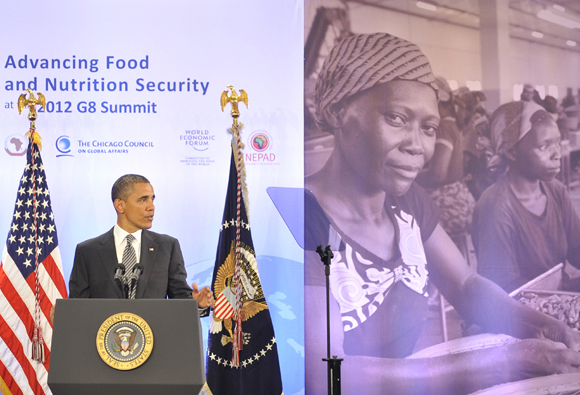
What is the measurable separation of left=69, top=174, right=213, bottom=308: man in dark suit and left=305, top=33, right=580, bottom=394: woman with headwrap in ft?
4.63

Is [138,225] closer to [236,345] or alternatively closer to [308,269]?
[236,345]

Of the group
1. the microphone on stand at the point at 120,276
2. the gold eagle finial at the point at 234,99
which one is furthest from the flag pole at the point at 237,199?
the microphone on stand at the point at 120,276

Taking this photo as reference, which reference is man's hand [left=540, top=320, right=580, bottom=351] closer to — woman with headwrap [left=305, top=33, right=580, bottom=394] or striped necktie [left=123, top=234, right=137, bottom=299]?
woman with headwrap [left=305, top=33, right=580, bottom=394]

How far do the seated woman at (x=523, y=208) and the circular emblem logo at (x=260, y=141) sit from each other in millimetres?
1892

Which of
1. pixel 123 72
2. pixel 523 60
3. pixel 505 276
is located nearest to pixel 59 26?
pixel 123 72

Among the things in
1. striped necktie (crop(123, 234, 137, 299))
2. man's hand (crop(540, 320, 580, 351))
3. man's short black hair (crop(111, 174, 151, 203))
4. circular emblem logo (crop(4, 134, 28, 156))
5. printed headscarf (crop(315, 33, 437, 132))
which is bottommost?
man's hand (crop(540, 320, 580, 351))

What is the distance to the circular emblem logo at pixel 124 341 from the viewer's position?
7.86 feet

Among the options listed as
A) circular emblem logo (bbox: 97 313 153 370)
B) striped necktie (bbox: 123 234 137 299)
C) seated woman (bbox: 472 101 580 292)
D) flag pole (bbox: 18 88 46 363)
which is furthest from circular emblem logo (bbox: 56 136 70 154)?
seated woman (bbox: 472 101 580 292)

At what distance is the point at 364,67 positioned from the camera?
5.20 meters

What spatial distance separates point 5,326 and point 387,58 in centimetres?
373

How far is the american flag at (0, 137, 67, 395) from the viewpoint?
14.4 ft

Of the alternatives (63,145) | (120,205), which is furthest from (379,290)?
(63,145)

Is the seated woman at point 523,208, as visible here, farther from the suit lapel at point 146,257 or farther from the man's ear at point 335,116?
the suit lapel at point 146,257

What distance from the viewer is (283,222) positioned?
199 inches
